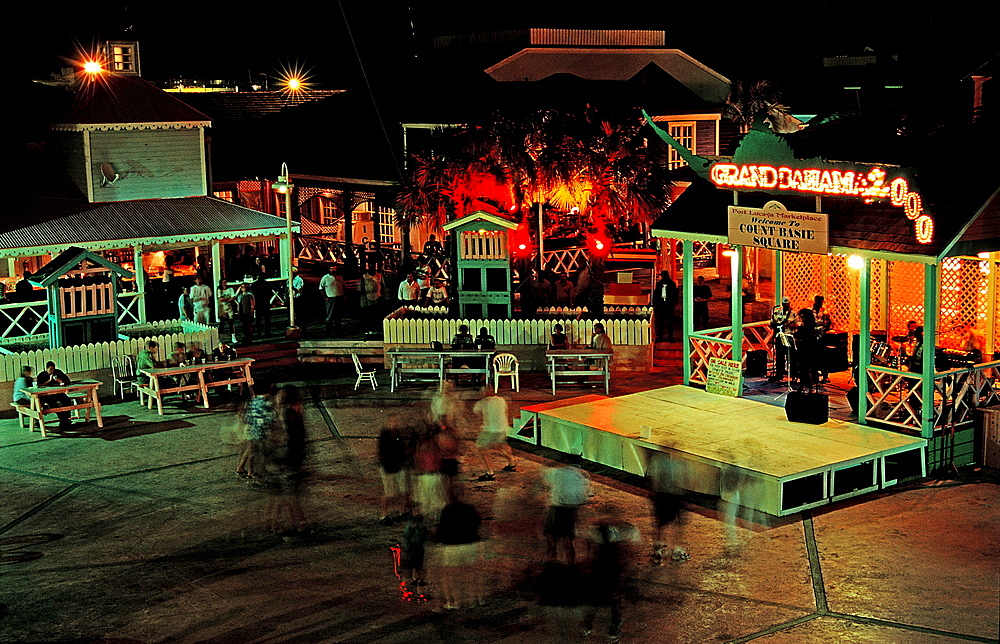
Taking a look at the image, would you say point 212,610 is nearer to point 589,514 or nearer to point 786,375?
point 589,514

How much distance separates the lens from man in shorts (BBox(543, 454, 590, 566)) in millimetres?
11703

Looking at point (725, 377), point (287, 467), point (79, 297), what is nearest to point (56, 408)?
point (79, 297)

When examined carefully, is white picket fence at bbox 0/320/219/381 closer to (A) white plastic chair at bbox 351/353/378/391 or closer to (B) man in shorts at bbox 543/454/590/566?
(A) white plastic chair at bbox 351/353/378/391

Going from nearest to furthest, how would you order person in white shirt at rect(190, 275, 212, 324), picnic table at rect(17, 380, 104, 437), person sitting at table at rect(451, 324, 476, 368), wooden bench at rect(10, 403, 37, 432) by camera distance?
picnic table at rect(17, 380, 104, 437)
wooden bench at rect(10, 403, 37, 432)
person sitting at table at rect(451, 324, 476, 368)
person in white shirt at rect(190, 275, 212, 324)

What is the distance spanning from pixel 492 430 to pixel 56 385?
27.7 ft

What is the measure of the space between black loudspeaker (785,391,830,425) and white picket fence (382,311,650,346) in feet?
21.1

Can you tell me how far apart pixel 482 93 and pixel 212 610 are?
19298 millimetres

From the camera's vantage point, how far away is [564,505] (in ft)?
38.7

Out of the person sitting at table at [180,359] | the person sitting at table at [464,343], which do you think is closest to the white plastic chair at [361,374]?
the person sitting at table at [464,343]

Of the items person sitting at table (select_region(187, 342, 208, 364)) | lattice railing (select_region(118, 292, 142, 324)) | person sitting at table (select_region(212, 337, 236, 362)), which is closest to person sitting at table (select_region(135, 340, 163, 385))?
person sitting at table (select_region(187, 342, 208, 364))

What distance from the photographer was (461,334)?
22.4 meters

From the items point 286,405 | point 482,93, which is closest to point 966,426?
point 286,405

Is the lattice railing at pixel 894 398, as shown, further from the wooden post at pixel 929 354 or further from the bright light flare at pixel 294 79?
the bright light flare at pixel 294 79

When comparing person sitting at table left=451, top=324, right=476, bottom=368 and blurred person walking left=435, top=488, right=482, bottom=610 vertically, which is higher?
person sitting at table left=451, top=324, right=476, bottom=368
